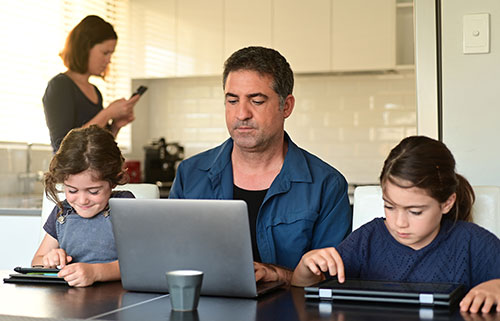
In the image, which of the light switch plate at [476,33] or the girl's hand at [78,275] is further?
the light switch plate at [476,33]

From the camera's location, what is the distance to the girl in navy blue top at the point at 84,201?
196cm

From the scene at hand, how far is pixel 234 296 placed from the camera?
1.44 m

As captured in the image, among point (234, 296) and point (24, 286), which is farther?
point (24, 286)

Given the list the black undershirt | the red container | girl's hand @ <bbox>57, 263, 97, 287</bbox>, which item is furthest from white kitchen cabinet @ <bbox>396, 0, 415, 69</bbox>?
girl's hand @ <bbox>57, 263, 97, 287</bbox>

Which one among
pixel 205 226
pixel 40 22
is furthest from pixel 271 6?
pixel 205 226

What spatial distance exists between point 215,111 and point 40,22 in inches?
63.2

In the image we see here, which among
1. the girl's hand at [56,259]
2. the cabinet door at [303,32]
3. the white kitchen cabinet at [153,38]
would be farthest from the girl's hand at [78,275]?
the white kitchen cabinet at [153,38]

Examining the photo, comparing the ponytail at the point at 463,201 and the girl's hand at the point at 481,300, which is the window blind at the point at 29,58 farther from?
the girl's hand at the point at 481,300

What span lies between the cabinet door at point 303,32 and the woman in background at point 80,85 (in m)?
1.76

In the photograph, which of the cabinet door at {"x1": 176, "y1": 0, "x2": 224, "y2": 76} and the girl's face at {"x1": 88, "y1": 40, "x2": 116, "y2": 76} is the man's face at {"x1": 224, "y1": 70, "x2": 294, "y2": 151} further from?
the cabinet door at {"x1": 176, "y1": 0, "x2": 224, "y2": 76}

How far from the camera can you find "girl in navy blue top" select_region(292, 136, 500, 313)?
5.36 feet

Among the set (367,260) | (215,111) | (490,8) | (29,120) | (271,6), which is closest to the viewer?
(367,260)

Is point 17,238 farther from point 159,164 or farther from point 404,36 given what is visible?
point 404,36

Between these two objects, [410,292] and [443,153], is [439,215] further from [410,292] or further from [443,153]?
[410,292]
